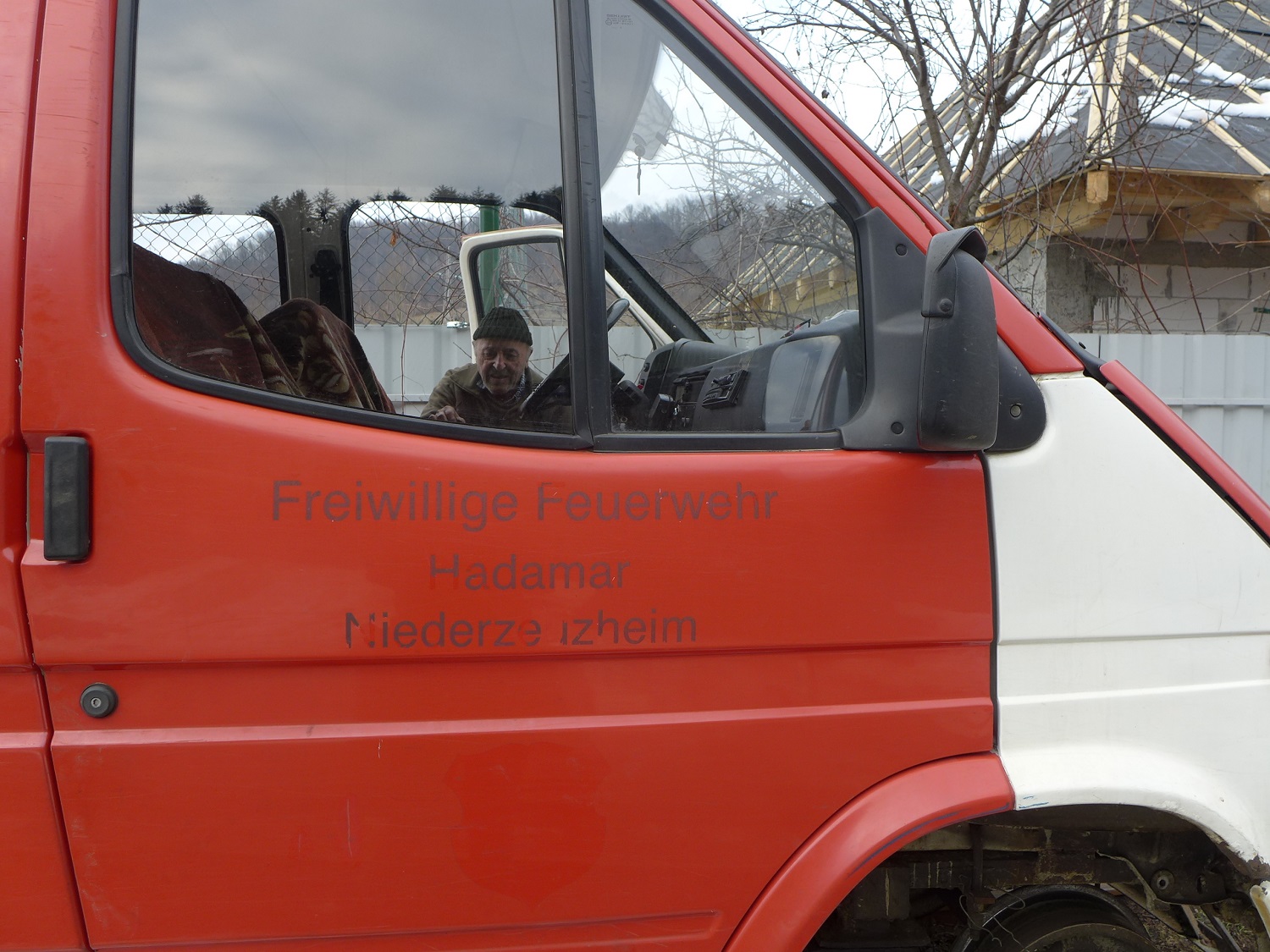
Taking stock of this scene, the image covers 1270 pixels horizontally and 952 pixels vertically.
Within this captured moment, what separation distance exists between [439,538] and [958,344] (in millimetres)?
839

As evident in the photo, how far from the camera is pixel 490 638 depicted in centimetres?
141

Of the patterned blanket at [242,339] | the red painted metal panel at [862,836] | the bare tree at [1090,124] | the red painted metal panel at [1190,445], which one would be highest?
the bare tree at [1090,124]

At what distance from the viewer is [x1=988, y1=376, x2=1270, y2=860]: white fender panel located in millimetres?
1506

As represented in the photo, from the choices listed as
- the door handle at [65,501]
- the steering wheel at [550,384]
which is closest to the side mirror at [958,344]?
the steering wheel at [550,384]

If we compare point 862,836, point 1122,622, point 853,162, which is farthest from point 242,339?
point 1122,622

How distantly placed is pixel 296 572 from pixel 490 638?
1.01 feet

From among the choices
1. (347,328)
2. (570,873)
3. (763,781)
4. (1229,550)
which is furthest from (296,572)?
(1229,550)

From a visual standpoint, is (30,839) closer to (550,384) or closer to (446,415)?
(446,415)

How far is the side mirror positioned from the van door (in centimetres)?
10

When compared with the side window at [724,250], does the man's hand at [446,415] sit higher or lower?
lower

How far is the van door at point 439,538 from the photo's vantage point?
1.36 m

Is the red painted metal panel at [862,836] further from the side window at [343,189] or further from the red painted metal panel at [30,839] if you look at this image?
the red painted metal panel at [30,839]

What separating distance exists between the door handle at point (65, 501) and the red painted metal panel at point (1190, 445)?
5.35 feet

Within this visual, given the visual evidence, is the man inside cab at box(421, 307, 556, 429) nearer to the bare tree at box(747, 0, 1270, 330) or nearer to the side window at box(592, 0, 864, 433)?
the side window at box(592, 0, 864, 433)
